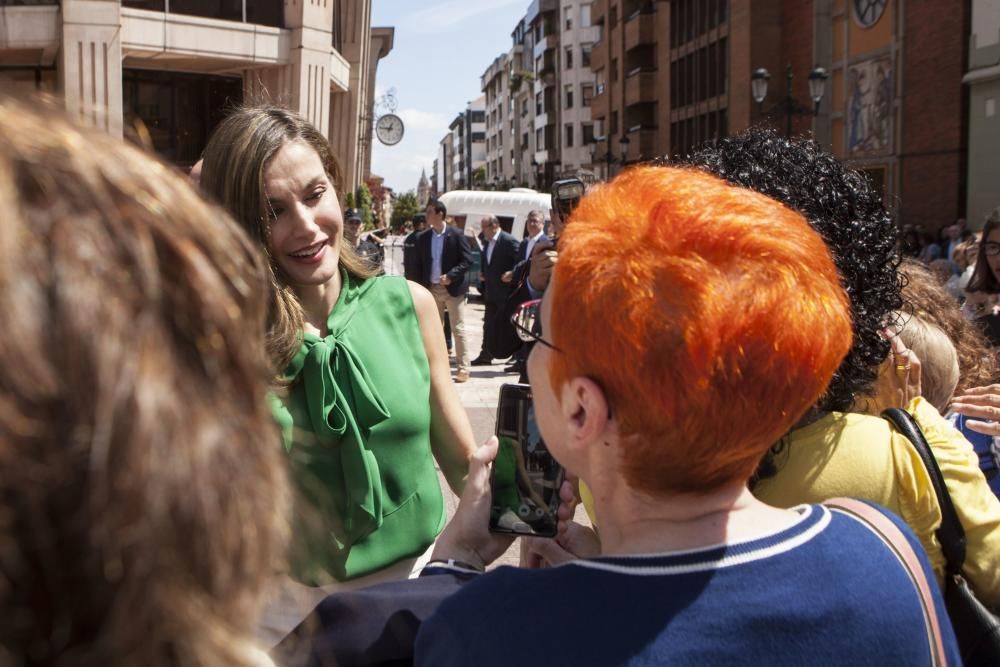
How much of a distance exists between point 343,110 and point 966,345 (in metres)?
23.8

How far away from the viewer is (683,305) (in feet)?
4.23

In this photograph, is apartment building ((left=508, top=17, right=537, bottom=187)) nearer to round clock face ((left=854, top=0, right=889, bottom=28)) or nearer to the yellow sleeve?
round clock face ((left=854, top=0, right=889, bottom=28))

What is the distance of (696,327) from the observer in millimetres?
1275

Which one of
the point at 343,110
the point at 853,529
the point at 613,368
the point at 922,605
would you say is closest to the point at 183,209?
the point at 613,368

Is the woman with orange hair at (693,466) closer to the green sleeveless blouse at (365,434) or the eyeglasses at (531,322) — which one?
the eyeglasses at (531,322)

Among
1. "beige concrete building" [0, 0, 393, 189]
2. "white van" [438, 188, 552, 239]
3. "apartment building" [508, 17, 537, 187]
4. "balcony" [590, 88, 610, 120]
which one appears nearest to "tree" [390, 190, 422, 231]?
"apartment building" [508, 17, 537, 187]

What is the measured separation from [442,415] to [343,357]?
0.40 meters

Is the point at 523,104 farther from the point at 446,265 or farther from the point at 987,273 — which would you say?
the point at 987,273

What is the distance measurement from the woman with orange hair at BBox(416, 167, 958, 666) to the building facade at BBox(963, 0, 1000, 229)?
2255cm

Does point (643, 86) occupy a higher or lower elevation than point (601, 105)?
lower

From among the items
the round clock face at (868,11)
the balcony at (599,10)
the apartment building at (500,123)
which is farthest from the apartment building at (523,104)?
the round clock face at (868,11)

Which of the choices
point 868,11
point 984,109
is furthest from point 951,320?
point 868,11

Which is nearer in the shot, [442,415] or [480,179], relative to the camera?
[442,415]

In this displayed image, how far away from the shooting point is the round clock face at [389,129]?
103ft
